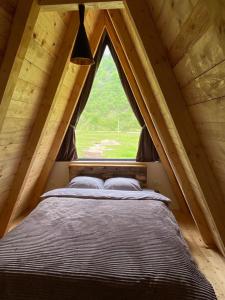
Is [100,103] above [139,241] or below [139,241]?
above

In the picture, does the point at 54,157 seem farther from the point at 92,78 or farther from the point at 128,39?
the point at 128,39

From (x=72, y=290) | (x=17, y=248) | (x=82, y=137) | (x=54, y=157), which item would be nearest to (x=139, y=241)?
(x=72, y=290)

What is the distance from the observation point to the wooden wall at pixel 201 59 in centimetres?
110

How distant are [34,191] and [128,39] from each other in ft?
8.20

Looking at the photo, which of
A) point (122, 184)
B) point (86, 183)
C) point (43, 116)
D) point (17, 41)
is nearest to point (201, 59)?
point (17, 41)

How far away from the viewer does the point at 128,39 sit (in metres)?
2.51

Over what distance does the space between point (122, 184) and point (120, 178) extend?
22cm

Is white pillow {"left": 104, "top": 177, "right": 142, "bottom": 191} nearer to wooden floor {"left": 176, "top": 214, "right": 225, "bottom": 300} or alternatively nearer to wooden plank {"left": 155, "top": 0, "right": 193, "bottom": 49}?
wooden floor {"left": 176, "top": 214, "right": 225, "bottom": 300}

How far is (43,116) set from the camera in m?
2.47

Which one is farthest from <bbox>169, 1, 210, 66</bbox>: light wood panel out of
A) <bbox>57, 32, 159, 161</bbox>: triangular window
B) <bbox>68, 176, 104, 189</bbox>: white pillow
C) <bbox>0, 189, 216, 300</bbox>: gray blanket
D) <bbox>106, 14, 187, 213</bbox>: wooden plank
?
<bbox>68, 176, 104, 189</bbox>: white pillow

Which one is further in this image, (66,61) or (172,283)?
(66,61)

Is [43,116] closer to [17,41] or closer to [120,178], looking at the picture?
[17,41]

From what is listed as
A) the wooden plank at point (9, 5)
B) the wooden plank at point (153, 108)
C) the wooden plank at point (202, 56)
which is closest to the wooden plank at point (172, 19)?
→ the wooden plank at point (202, 56)

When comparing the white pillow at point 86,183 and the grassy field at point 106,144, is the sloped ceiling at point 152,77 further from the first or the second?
the grassy field at point 106,144
